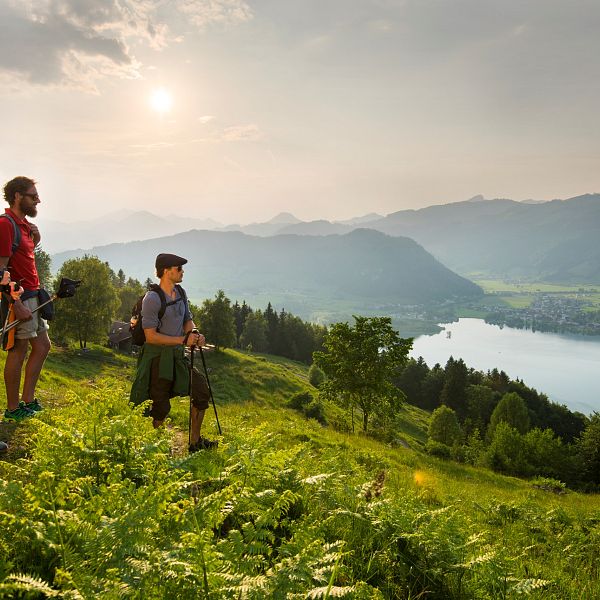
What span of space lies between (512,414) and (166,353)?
258 ft

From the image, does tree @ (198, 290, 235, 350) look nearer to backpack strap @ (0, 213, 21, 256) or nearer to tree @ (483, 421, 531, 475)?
tree @ (483, 421, 531, 475)

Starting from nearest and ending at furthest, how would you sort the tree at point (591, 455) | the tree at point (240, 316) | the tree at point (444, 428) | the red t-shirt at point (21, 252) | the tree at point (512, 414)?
the red t-shirt at point (21, 252) → the tree at point (591, 455) → the tree at point (444, 428) → the tree at point (512, 414) → the tree at point (240, 316)

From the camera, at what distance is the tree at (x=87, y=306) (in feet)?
150

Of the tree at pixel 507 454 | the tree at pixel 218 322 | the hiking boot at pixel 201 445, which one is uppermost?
the hiking boot at pixel 201 445

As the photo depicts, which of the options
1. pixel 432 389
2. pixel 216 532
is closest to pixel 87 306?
pixel 216 532

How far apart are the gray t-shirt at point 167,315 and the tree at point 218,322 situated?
192 ft

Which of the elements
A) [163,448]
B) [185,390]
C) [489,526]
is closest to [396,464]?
[489,526]

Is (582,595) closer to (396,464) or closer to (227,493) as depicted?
(227,493)

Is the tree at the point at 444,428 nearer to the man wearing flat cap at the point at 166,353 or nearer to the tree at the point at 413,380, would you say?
the tree at the point at 413,380

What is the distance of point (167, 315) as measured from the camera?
7.14 meters

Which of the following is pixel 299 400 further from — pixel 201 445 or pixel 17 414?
pixel 17 414

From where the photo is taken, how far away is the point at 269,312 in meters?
115

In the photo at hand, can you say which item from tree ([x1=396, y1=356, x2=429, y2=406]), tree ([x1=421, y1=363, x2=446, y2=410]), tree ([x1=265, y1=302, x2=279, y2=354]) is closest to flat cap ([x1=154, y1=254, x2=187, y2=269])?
tree ([x1=265, y1=302, x2=279, y2=354])

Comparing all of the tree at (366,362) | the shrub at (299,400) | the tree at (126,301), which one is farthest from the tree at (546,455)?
the tree at (126,301)
